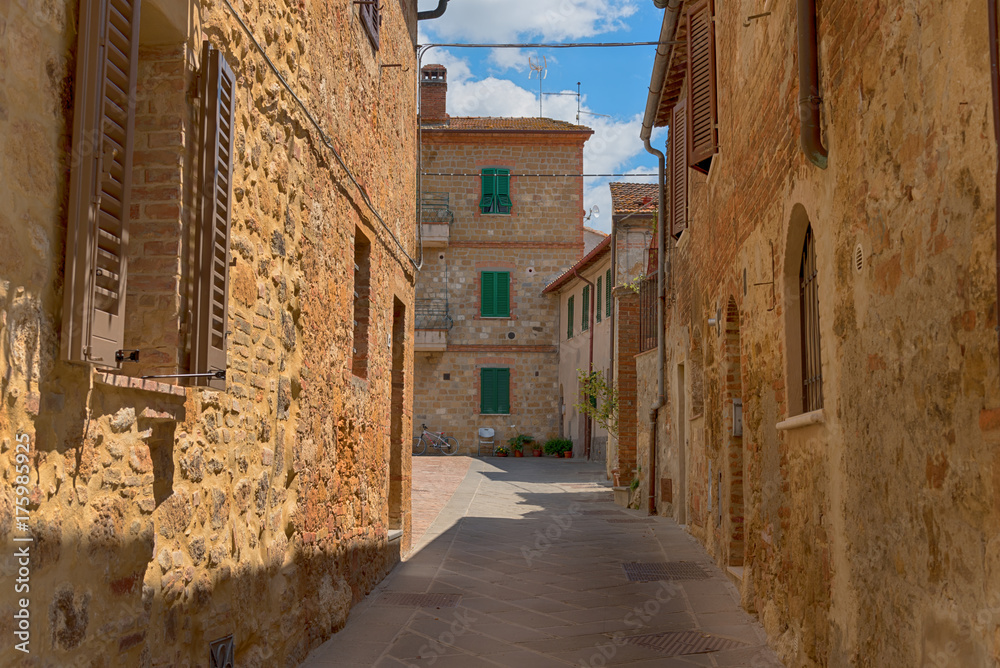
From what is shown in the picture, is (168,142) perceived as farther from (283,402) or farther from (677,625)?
(677,625)

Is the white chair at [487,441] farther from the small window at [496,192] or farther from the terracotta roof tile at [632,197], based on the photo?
the terracotta roof tile at [632,197]

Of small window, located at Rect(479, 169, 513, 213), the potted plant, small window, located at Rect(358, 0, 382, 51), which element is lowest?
the potted plant

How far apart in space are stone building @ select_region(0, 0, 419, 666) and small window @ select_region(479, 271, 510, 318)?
19709 millimetres

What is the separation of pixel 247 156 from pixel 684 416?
828 centimetres

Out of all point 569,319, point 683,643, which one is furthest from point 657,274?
point 569,319

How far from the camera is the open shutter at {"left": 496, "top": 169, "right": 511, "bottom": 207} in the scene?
86.3 ft

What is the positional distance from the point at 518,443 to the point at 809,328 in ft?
68.4

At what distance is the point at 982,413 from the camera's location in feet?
8.20

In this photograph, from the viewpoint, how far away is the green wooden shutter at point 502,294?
26297 millimetres

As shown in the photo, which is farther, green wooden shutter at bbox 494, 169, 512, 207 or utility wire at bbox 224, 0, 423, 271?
green wooden shutter at bbox 494, 169, 512, 207

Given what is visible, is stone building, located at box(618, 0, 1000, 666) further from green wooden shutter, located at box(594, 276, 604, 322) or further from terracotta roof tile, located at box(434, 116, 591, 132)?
terracotta roof tile, located at box(434, 116, 591, 132)

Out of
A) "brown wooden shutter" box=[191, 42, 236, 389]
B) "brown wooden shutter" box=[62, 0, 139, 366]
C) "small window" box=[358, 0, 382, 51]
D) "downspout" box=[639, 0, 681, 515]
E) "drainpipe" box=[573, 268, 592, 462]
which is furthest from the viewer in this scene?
"drainpipe" box=[573, 268, 592, 462]

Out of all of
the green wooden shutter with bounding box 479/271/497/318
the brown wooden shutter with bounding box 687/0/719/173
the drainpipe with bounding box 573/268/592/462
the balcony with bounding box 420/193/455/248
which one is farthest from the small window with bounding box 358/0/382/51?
the green wooden shutter with bounding box 479/271/497/318

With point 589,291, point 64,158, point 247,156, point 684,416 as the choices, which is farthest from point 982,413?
point 589,291
